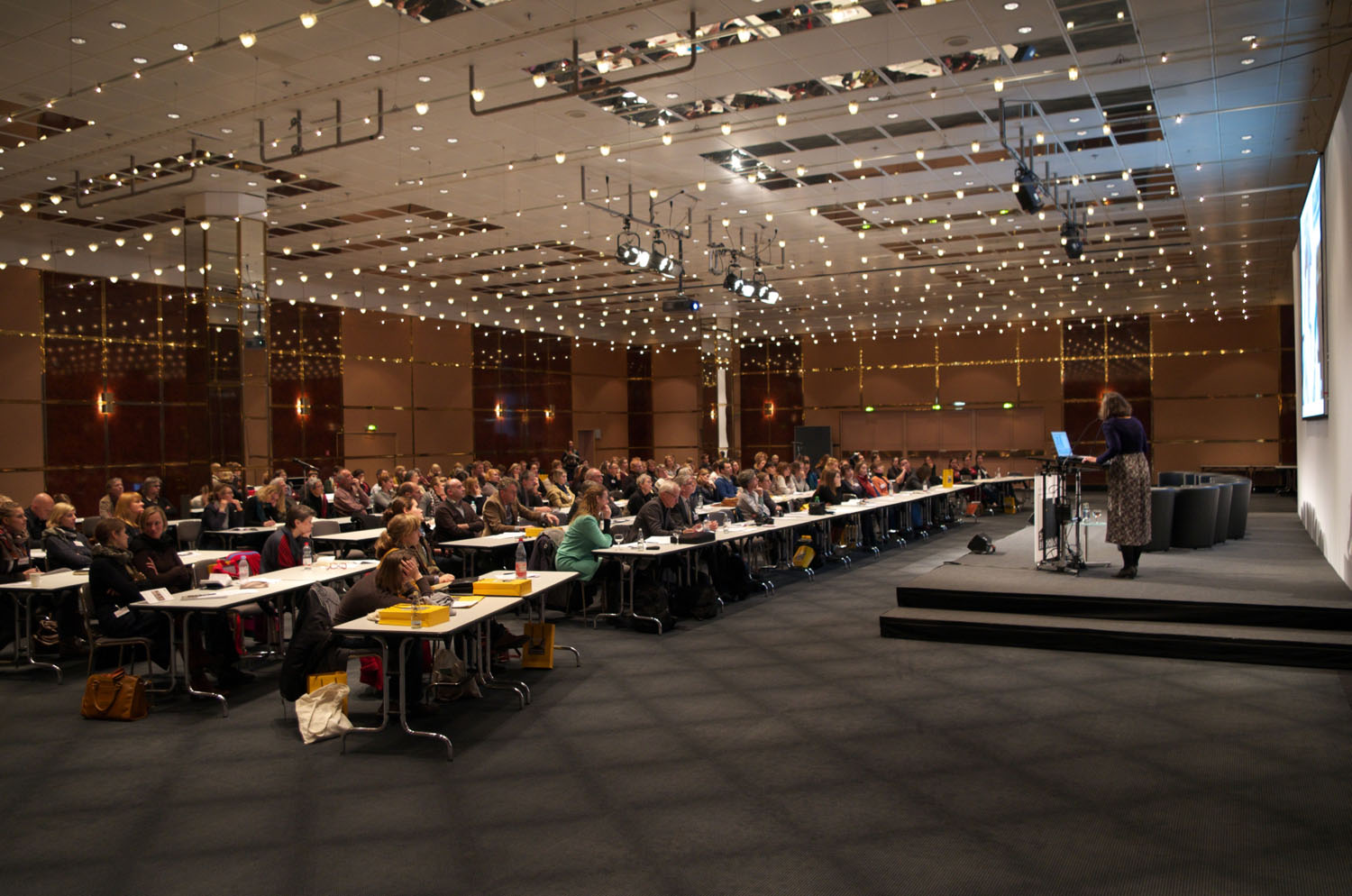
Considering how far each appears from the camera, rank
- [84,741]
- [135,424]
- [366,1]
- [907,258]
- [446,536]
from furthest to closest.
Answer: [907,258]
[135,424]
[446,536]
[366,1]
[84,741]

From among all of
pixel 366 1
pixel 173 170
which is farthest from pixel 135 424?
pixel 366 1

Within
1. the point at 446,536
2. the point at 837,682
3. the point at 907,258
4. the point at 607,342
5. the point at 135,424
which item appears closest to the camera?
the point at 837,682

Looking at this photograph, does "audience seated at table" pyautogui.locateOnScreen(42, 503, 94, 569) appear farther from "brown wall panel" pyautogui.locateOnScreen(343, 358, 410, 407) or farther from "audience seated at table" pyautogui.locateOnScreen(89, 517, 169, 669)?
"brown wall panel" pyautogui.locateOnScreen(343, 358, 410, 407)

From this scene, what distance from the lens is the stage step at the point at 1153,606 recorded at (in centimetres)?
723

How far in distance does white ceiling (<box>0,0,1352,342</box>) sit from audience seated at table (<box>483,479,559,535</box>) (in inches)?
166

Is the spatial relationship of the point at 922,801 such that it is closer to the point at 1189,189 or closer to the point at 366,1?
the point at 366,1

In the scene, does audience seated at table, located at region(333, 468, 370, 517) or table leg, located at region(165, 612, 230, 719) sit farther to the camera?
audience seated at table, located at region(333, 468, 370, 517)

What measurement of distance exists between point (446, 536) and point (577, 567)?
2.70 metres

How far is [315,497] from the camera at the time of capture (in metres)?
13.6

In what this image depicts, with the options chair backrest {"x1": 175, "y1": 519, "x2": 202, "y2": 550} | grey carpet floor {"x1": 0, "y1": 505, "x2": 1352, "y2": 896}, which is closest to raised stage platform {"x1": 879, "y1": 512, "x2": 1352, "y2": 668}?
grey carpet floor {"x1": 0, "y1": 505, "x2": 1352, "y2": 896}

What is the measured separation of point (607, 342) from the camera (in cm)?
3022

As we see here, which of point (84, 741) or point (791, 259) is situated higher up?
point (791, 259)

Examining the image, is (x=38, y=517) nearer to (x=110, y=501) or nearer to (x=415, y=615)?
(x=110, y=501)

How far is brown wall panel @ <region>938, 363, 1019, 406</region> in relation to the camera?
2706 cm
